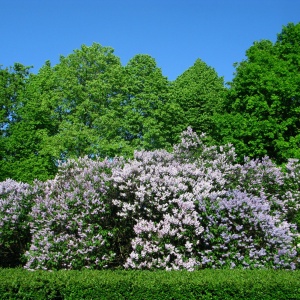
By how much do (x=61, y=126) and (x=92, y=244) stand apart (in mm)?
20610

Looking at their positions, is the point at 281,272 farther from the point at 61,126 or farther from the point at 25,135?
the point at 25,135

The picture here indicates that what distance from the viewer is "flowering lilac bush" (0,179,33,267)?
13.4m

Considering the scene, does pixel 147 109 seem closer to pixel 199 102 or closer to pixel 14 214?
pixel 199 102

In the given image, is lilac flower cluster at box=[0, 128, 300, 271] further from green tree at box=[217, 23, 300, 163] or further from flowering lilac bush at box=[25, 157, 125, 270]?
green tree at box=[217, 23, 300, 163]

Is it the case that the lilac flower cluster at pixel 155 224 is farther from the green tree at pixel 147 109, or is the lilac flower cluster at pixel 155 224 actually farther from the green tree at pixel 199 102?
the green tree at pixel 199 102

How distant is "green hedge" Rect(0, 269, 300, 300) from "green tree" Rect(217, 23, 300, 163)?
59.5 feet

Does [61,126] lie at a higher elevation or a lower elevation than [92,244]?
higher

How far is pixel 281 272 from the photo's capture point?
31.7 feet

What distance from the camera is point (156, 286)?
29.0ft

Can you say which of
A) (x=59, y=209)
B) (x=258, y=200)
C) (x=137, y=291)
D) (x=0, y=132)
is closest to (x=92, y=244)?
(x=59, y=209)

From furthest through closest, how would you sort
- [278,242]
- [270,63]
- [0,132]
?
[0,132]
[270,63]
[278,242]

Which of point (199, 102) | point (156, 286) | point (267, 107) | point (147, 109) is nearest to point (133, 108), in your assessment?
point (147, 109)

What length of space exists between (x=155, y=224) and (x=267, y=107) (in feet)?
61.3

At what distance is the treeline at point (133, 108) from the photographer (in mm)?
28172
